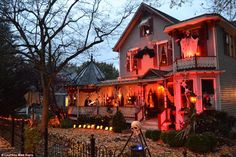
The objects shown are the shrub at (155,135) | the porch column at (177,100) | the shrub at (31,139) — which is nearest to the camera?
the shrub at (31,139)

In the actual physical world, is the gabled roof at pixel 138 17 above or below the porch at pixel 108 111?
above

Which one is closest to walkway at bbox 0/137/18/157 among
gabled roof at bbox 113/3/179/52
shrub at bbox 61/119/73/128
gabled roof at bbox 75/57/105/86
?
shrub at bbox 61/119/73/128

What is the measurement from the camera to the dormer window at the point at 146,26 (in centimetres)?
2502

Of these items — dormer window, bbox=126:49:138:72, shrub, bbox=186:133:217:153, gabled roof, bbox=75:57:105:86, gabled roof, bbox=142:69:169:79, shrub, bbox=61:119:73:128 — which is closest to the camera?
shrub, bbox=186:133:217:153

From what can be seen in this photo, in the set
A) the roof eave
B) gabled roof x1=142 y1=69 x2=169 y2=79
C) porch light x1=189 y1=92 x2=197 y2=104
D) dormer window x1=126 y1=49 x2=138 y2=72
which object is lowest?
porch light x1=189 y1=92 x2=197 y2=104

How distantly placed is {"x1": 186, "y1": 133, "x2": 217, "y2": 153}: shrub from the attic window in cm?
1272

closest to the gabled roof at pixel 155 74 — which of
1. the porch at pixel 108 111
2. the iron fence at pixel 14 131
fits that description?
the porch at pixel 108 111

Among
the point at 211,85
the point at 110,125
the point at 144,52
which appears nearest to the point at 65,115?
the point at 110,125

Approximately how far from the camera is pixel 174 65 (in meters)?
20.8

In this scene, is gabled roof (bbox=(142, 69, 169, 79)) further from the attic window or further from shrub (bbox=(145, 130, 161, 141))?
Result: shrub (bbox=(145, 130, 161, 141))

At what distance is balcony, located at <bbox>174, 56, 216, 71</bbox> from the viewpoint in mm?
19373

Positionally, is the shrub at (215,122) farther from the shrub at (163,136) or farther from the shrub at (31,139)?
the shrub at (31,139)

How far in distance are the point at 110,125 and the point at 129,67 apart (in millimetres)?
6732

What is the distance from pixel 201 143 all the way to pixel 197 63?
6.86 metres
